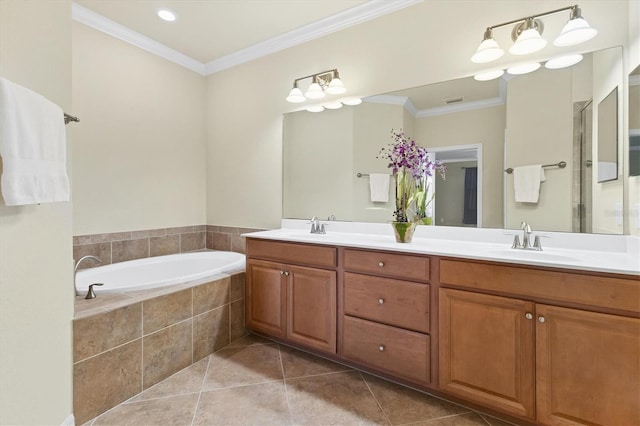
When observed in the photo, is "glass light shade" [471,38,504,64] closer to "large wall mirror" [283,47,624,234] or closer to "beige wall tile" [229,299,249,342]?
"large wall mirror" [283,47,624,234]

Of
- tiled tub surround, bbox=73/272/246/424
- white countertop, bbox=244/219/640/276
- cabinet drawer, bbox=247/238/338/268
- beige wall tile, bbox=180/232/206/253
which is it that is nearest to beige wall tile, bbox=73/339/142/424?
tiled tub surround, bbox=73/272/246/424

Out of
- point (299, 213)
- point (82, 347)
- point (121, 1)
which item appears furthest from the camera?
point (299, 213)

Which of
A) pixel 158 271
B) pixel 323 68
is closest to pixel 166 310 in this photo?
pixel 158 271

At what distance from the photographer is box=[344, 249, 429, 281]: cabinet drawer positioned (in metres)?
1.67

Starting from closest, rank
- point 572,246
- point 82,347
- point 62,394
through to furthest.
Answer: point 62,394
point 82,347
point 572,246

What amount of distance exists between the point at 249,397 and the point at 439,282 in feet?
4.15

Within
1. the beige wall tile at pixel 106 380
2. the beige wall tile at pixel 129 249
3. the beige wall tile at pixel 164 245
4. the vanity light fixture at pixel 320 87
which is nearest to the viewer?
the beige wall tile at pixel 106 380

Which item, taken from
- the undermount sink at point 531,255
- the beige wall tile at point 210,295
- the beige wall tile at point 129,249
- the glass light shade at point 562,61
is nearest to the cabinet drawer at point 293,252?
the beige wall tile at point 210,295

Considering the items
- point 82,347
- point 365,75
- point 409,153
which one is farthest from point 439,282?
point 82,347

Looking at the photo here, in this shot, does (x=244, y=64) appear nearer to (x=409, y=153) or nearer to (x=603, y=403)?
(x=409, y=153)

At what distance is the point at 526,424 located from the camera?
1470 millimetres

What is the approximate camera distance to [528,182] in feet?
6.05

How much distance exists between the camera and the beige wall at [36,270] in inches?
46.3

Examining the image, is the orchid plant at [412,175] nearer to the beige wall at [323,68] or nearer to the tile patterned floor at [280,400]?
the beige wall at [323,68]
